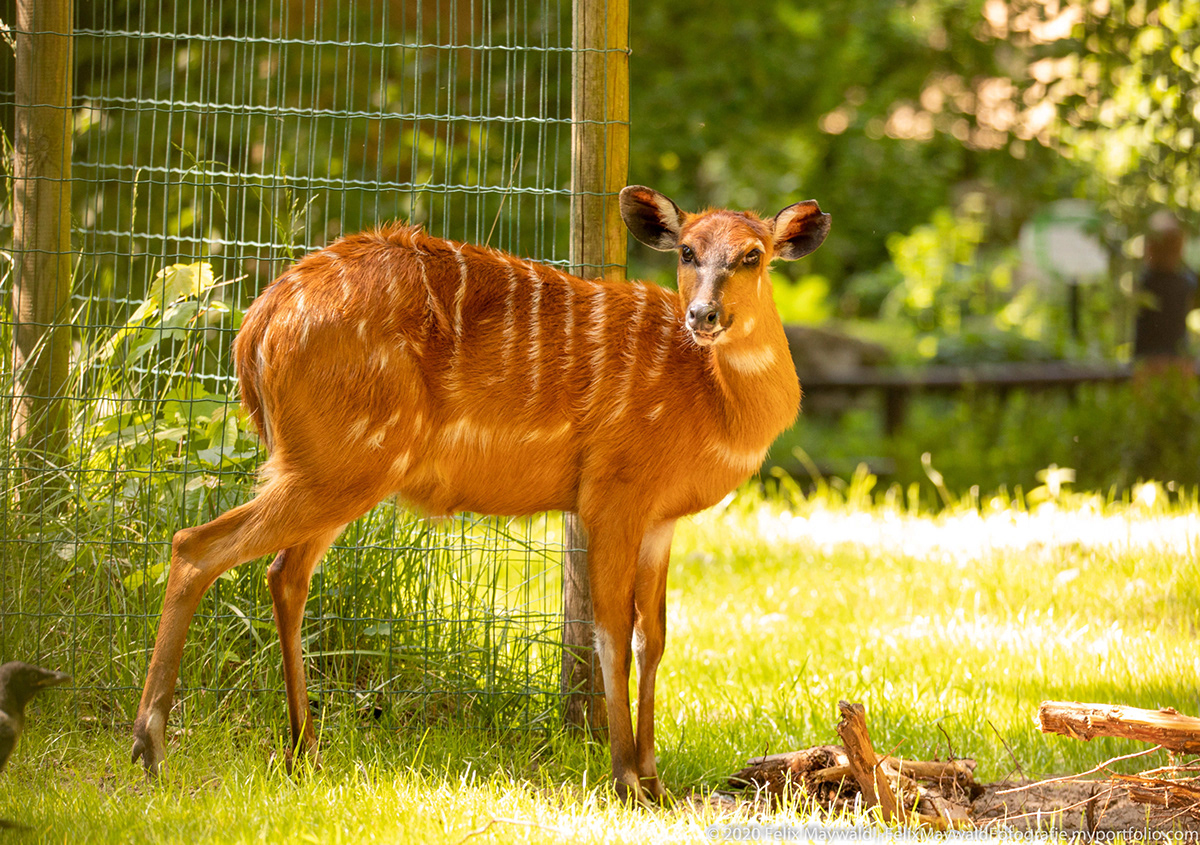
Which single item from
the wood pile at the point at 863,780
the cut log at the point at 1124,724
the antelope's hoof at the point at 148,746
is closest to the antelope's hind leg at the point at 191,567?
the antelope's hoof at the point at 148,746

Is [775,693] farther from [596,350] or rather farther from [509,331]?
[509,331]

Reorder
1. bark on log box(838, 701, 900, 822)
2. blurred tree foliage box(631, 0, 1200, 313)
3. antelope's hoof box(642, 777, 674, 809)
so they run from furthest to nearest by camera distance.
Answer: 1. blurred tree foliage box(631, 0, 1200, 313)
2. antelope's hoof box(642, 777, 674, 809)
3. bark on log box(838, 701, 900, 822)

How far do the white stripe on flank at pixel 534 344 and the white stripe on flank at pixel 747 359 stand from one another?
58 cm

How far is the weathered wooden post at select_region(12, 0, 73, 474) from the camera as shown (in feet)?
15.1

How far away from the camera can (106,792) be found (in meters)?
3.69

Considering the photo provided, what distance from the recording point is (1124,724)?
3.68 m

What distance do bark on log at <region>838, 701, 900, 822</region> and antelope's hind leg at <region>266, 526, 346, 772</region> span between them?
1.67m

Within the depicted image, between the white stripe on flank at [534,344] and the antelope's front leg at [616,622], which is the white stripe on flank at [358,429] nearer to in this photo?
the white stripe on flank at [534,344]

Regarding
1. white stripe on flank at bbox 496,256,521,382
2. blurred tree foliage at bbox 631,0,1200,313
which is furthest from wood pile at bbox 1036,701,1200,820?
blurred tree foliage at bbox 631,0,1200,313

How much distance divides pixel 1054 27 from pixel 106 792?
946 centimetres

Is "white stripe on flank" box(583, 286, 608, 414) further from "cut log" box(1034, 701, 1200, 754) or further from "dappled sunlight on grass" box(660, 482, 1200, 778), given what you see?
"cut log" box(1034, 701, 1200, 754)

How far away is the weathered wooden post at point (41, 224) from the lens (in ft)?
15.1

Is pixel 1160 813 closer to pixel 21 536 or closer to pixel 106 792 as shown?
pixel 106 792

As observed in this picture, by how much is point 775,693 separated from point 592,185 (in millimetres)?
2087
